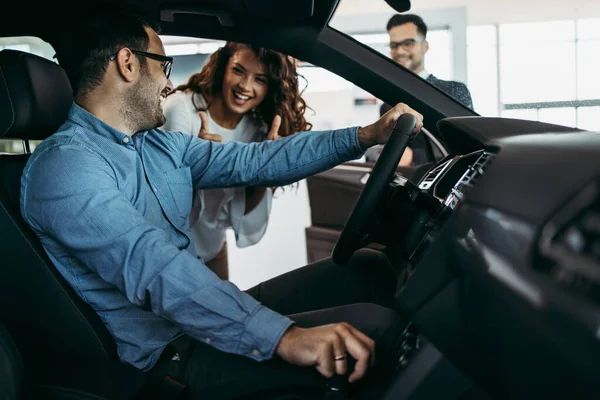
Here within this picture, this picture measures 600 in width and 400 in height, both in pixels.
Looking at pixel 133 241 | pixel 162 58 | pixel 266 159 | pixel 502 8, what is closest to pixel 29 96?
pixel 162 58

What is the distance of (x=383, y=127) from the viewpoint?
4.66 ft

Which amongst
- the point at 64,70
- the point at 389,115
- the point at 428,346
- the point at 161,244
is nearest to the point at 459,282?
the point at 428,346

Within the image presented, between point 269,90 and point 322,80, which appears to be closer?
point 322,80

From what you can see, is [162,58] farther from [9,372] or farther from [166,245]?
[9,372]

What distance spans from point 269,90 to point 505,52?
0.83 m

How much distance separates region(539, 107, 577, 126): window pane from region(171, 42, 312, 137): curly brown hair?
3.36 ft

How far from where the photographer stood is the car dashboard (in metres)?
0.63

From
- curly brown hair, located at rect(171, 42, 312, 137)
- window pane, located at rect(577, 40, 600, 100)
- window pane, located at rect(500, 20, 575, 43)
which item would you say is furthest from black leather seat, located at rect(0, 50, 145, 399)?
window pane, located at rect(500, 20, 575, 43)

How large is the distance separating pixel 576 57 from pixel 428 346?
3.05 feet

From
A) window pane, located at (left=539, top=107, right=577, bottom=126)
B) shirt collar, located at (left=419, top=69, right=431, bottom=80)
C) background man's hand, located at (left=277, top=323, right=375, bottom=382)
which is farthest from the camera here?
shirt collar, located at (left=419, top=69, right=431, bottom=80)

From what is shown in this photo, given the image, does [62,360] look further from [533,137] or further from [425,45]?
[425,45]

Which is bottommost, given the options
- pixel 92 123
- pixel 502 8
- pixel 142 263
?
pixel 142 263

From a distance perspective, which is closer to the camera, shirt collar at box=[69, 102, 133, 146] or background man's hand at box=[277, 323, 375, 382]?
background man's hand at box=[277, 323, 375, 382]

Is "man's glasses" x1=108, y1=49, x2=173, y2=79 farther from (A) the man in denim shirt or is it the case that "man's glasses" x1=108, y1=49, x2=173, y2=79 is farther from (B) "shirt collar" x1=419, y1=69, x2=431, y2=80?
(B) "shirt collar" x1=419, y1=69, x2=431, y2=80
